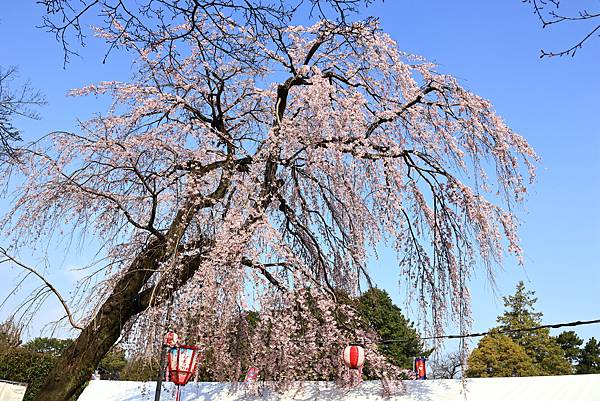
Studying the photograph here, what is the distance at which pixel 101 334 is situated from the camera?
18.2ft

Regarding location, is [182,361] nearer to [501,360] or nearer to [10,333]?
[10,333]

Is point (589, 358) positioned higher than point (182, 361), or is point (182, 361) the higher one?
point (589, 358)

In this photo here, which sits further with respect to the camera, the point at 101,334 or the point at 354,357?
the point at 354,357

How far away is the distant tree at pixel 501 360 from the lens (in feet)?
60.4

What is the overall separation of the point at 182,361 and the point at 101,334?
90cm

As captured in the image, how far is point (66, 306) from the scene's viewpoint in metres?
4.76

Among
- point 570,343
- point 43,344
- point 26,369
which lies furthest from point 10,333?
point 570,343

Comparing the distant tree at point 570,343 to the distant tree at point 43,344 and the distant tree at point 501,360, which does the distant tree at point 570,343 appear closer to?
the distant tree at point 501,360

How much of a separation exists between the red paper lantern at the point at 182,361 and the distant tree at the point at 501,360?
48.5 ft

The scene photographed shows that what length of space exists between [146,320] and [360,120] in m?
3.14

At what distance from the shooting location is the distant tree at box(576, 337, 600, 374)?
2094 cm

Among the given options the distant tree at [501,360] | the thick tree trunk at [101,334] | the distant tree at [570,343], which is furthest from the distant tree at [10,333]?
the distant tree at [570,343]

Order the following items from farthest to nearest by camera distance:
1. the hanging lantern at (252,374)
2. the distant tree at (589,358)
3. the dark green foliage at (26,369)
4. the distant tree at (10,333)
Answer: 1. the distant tree at (589,358)
2. the dark green foliage at (26,369)
3. the hanging lantern at (252,374)
4. the distant tree at (10,333)

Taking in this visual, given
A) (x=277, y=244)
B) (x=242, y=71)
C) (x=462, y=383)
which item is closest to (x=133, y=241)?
(x=277, y=244)
